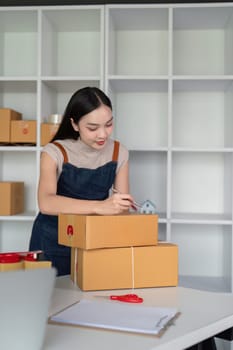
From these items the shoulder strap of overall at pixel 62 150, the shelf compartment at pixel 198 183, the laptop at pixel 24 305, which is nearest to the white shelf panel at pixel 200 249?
the shelf compartment at pixel 198 183

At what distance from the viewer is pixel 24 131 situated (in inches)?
109

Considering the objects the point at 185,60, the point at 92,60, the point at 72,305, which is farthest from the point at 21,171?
the point at 72,305

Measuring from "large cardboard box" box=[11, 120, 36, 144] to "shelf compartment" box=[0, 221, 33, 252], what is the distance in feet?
2.24

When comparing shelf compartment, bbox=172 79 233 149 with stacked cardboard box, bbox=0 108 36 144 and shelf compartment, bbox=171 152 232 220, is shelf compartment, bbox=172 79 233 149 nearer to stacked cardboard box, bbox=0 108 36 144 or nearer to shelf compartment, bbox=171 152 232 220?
shelf compartment, bbox=171 152 232 220

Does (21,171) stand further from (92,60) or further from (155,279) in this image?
(155,279)

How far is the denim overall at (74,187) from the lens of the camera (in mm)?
1877

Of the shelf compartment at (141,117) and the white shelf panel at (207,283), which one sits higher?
the shelf compartment at (141,117)

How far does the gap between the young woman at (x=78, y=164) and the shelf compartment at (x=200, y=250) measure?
1.25 meters

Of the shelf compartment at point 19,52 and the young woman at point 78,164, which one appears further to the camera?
the shelf compartment at point 19,52

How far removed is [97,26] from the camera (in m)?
2.98

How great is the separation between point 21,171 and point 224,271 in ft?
4.94

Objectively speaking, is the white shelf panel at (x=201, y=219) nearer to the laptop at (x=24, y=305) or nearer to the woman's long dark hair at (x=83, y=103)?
the woman's long dark hair at (x=83, y=103)

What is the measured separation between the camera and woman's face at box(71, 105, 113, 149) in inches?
70.3

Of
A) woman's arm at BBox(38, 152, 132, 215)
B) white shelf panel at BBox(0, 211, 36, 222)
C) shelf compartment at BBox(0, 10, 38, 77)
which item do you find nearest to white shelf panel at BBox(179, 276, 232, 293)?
white shelf panel at BBox(0, 211, 36, 222)
